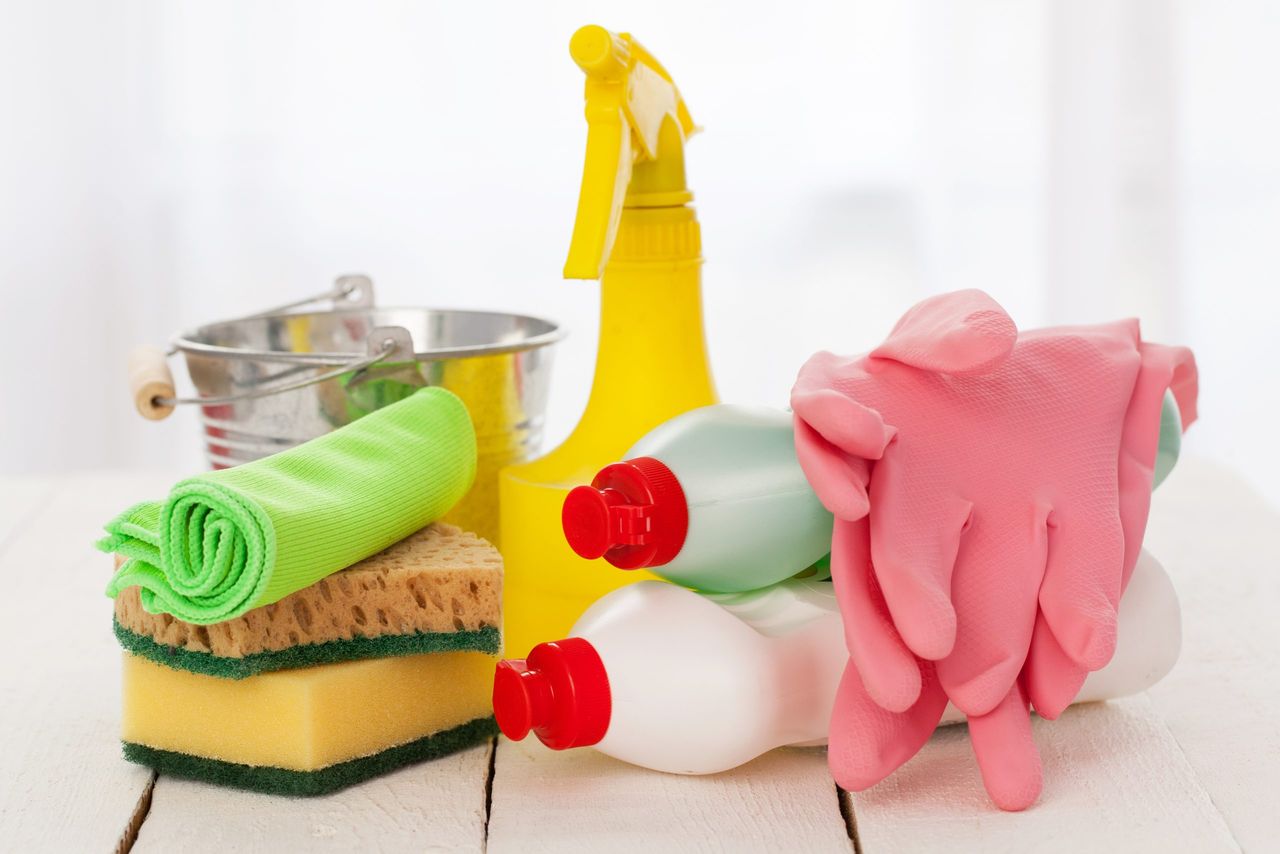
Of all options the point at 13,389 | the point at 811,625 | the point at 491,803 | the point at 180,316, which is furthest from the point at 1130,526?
the point at 13,389

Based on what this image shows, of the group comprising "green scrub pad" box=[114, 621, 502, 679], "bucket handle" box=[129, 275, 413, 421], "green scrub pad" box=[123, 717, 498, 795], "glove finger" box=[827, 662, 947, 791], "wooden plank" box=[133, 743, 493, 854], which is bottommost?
"wooden plank" box=[133, 743, 493, 854]

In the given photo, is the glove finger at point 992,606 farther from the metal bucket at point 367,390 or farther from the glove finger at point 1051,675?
the metal bucket at point 367,390

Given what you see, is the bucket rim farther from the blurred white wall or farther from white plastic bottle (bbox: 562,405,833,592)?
the blurred white wall

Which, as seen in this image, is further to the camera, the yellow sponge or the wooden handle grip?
the wooden handle grip

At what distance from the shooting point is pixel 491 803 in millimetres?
495

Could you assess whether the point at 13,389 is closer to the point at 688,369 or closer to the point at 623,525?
the point at 688,369

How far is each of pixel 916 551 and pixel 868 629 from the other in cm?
3

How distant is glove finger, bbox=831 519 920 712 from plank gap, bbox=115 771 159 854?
0.24 meters

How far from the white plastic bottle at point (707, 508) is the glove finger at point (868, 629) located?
0.09ft

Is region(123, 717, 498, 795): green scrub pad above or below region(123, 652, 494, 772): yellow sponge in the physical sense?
below

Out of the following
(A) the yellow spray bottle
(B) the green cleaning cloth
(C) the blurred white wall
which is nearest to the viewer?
(B) the green cleaning cloth

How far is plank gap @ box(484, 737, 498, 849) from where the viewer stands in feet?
1.56

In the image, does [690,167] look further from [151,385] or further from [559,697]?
[559,697]

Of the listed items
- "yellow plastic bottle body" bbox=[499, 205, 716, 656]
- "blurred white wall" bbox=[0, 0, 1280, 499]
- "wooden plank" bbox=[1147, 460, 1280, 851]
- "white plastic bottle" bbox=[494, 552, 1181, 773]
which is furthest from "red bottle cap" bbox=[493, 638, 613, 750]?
"blurred white wall" bbox=[0, 0, 1280, 499]
